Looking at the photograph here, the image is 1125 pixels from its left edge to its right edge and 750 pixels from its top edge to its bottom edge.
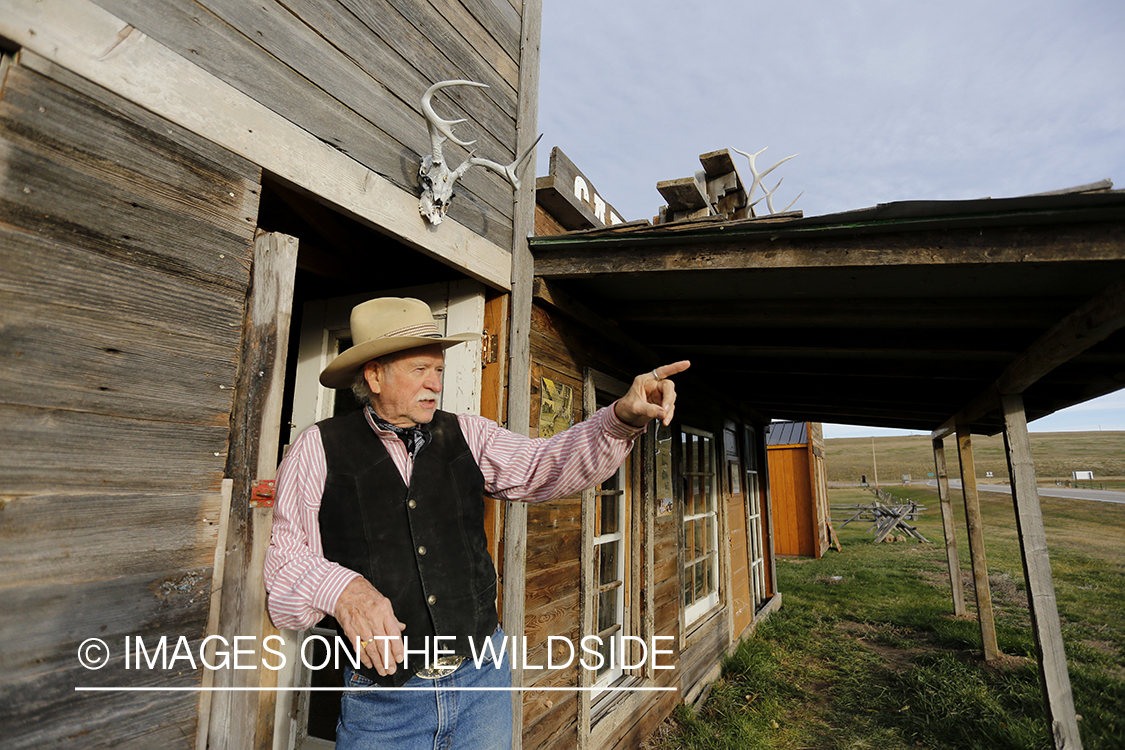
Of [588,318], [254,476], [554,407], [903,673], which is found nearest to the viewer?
[254,476]

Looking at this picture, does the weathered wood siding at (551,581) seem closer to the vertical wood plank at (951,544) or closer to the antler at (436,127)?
the antler at (436,127)

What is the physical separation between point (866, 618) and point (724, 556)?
10.7 ft

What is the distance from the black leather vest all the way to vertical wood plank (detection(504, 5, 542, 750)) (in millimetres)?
696

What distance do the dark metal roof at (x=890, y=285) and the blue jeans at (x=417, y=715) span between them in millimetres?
1874

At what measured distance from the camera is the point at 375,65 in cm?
206

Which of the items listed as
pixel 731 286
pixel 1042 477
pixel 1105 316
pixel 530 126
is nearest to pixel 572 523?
pixel 731 286

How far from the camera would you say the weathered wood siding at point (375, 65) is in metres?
1.52

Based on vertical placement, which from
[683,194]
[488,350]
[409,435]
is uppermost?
[683,194]

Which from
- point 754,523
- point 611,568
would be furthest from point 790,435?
point 611,568

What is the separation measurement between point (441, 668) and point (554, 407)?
1.62 meters

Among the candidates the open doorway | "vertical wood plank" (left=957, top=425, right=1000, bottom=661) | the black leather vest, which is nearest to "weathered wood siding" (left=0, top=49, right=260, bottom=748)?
the black leather vest

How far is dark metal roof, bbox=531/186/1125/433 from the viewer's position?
216 cm

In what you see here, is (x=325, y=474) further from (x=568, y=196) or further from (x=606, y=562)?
(x=606, y=562)

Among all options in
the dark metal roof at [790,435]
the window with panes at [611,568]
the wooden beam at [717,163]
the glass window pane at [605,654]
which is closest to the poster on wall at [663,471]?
the window with panes at [611,568]
